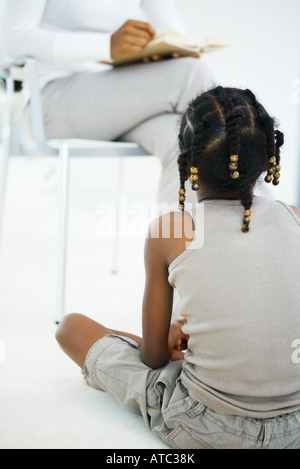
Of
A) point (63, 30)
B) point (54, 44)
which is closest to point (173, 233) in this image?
point (54, 44)

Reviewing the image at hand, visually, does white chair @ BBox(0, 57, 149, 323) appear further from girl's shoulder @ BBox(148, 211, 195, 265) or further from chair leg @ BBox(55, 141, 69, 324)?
girl's shoulder @ BBox(148, 211, 195, 265)

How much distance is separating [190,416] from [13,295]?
3.04ft

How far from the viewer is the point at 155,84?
119cm

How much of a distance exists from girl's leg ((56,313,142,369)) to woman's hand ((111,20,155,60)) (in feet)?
2.04

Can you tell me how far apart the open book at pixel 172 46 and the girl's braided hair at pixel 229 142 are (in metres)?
0.49

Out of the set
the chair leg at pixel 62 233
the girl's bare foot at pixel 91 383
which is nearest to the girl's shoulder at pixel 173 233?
the girl's bare foot at pixel 91 383

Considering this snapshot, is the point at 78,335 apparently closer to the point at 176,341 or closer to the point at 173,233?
the point at 176,341

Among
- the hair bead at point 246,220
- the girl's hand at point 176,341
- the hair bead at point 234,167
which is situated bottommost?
the girl's hand at point 176,341

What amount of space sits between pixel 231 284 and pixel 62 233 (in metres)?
0.64

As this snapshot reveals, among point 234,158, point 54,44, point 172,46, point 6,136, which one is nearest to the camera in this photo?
point 234,158

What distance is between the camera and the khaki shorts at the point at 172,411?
0.66 m

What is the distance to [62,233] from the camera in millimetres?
1224

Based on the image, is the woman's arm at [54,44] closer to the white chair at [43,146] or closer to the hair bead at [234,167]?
the white chair at [43,146]

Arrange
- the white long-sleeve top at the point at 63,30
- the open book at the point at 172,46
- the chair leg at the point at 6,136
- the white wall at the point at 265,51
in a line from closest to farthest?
the open book at the point at 172,46 → the white long-sleeve top at the point at 63,30 → the chair leg at the point at 6,136 → the white wall at the point at 265,51
